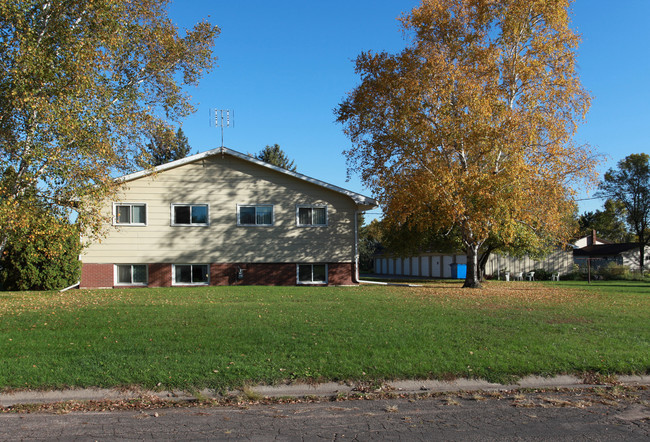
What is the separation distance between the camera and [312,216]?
2489 cm

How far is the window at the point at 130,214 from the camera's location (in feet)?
75.7

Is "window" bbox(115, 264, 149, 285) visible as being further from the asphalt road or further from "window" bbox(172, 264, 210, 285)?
the asphalt road

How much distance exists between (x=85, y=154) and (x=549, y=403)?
1390cm

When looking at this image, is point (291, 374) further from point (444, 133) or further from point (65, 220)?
point (444, 133)

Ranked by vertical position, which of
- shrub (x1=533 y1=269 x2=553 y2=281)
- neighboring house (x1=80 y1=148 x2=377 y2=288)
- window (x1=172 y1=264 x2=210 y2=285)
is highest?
neighboring house (x1=80 y1=148 x2=377 y2=288)

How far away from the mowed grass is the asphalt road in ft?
2.56

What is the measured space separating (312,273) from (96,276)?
10.0 metres

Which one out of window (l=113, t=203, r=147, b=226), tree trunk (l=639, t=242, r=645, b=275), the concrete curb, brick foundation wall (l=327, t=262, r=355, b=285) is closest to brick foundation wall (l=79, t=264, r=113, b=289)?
window (l=113, t=203, r=147, b=226)

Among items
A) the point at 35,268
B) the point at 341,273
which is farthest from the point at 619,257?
the point at 35,268

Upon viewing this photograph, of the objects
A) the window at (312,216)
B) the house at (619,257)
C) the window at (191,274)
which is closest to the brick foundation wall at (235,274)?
the window at (191,274)

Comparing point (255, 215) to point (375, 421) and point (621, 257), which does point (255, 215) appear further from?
point (621, 257)

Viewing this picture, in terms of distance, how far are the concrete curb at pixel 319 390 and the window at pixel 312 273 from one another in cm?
1783

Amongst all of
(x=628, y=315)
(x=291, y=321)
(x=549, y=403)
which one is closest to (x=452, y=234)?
(x=628, y=315)

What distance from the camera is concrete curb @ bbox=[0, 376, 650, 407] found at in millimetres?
6480
